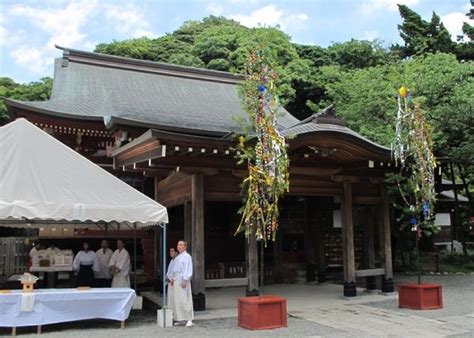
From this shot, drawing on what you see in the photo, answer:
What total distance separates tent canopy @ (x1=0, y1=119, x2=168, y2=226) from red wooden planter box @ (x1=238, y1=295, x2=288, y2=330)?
1945 mm

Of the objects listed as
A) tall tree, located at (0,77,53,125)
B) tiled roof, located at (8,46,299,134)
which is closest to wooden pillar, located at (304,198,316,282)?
tiled roof, located at (8,46,299,134)

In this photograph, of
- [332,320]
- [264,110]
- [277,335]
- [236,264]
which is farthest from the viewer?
[236,264]

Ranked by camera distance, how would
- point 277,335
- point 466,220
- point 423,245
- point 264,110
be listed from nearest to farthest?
1. point 277,335
2. point 264,110
3. point 423,245
4. point 466,220

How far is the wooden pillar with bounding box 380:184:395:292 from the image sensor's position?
11.1m

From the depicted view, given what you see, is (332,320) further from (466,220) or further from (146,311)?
(466,220)

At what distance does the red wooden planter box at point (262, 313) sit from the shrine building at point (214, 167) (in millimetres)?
1688

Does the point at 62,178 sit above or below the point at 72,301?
above

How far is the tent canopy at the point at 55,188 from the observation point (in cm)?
704

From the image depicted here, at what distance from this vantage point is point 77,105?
13.0 metres

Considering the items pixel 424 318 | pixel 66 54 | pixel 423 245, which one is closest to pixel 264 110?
pixel 424 318

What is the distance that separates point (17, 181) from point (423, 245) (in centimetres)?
1978

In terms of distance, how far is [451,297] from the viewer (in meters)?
10.7

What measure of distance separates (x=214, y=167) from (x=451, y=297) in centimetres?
631

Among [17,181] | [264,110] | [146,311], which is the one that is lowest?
[146,311]
